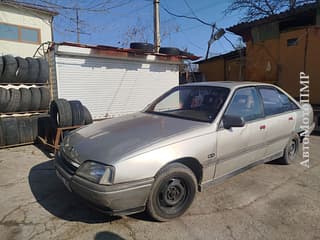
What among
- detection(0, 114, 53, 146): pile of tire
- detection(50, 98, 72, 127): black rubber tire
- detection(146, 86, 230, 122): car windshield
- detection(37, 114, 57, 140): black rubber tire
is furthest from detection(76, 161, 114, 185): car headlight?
detection(0, 114, 53, 146): pile of tire

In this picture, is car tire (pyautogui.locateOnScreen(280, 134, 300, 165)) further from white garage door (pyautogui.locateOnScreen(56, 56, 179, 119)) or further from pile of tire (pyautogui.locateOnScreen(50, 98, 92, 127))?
white garage door (pyautogui.locateOnScreen(56, 56, 179, 119))

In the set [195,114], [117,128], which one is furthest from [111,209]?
[195,114]

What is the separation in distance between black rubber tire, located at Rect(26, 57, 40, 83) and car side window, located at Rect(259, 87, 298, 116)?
221 inches

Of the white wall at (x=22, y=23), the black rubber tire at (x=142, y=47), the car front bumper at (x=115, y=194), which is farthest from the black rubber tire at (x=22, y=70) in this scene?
the white wall at (x=22, y=23)

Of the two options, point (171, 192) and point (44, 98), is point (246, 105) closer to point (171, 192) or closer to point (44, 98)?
point (171, 192)

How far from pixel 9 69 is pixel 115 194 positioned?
540 cm

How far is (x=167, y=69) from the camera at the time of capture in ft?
33.1

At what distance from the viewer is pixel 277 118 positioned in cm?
379

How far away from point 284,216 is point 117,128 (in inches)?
87.6

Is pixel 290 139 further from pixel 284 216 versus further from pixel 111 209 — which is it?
pixel 111 209

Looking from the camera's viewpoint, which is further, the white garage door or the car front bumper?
the white garage door

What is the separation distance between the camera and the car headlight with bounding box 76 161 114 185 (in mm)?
2166

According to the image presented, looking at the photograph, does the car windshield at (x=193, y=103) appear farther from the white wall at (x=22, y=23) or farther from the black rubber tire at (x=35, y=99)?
the white wall at (x=22, y=23)

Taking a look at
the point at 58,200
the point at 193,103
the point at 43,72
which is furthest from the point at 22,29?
the point at 193,103
